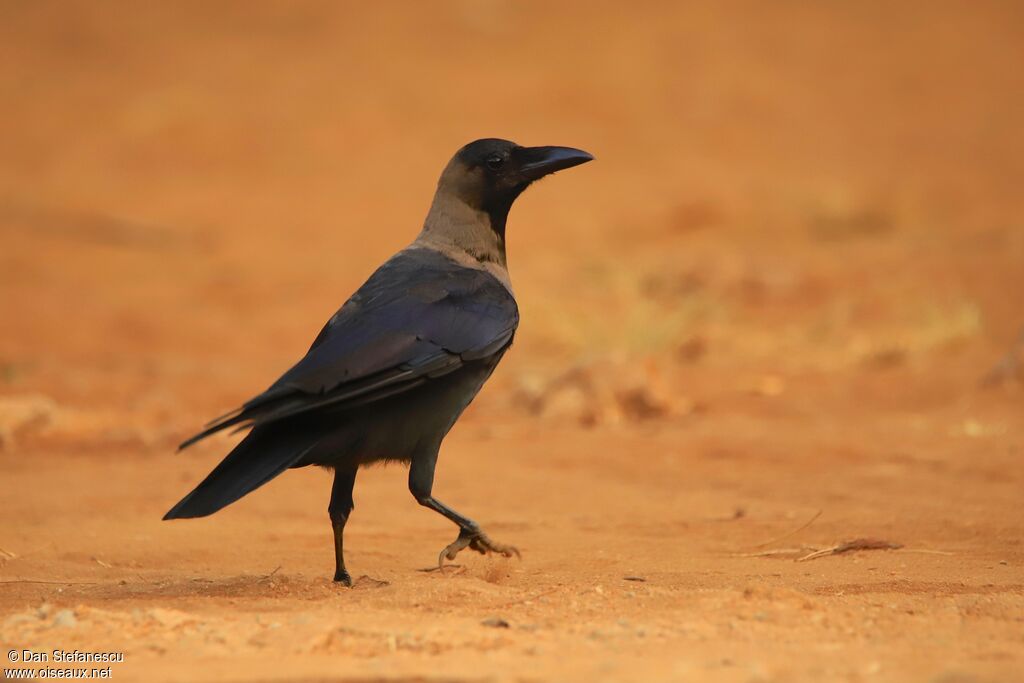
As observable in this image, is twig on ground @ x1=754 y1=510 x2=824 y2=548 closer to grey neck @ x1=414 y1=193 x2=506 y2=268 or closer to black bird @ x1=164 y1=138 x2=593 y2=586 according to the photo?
black bird @ x1=164 y1=138 x2=593 y2=586

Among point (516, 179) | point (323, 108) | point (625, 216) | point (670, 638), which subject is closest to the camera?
point (670, 638)

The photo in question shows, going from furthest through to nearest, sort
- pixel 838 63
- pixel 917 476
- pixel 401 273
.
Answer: pixel 838 63 → pixel 917 476 → pixel 401 273

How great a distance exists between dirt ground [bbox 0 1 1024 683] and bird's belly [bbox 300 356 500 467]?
1.44ft

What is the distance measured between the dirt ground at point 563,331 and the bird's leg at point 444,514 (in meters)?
0.10

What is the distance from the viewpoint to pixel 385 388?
14.2 ft

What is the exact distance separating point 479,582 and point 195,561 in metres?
1.42

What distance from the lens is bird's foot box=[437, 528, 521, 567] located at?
185 inches

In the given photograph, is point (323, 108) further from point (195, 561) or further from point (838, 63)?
point (195, 561)

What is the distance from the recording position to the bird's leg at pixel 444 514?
4.62m

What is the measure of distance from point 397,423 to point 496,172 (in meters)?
1.46

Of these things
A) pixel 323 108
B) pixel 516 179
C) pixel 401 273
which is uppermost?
pixel 323 108

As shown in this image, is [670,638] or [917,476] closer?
[670,638]

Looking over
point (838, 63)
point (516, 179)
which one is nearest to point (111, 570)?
point (516, 179)

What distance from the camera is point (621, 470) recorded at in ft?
22.6
